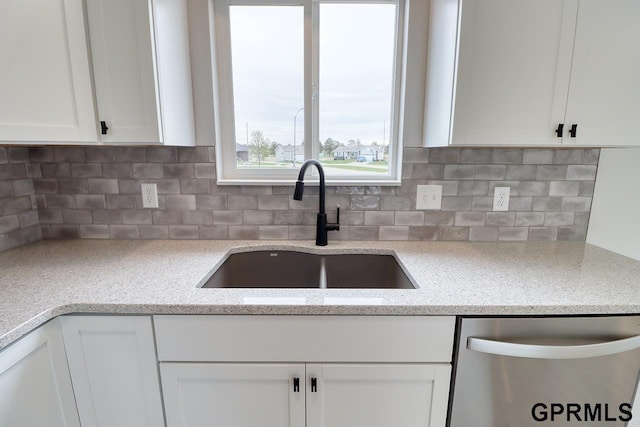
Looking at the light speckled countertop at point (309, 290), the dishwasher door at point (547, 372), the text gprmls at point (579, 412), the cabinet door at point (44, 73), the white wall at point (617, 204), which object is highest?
the cabinet door at point (44, 73)

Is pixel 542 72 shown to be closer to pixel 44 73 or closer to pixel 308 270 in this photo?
pixel 308 270

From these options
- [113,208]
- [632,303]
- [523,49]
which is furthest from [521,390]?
[113,208]

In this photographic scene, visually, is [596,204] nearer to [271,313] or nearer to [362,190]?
[362,190]

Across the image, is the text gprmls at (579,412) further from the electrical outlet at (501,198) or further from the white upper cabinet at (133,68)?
the white upper cabinet at (133,68)

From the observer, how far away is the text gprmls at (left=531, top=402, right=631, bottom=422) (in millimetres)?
972

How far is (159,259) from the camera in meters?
1.23

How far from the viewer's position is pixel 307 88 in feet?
4.79

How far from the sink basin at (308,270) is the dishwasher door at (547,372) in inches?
19.3

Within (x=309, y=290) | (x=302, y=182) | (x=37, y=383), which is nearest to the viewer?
(x=37, y=383)

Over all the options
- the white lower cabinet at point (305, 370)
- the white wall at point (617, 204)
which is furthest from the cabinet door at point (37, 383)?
the white wall at point (617, 204)

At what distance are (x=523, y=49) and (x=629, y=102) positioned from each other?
478 mm

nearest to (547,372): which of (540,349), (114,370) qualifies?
(540,349)

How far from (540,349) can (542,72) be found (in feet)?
3.22

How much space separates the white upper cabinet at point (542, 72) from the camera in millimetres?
1054
